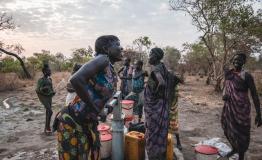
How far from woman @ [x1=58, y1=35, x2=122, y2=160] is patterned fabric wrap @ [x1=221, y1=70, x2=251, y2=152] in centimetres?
275

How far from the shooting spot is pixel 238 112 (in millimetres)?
→ 4750

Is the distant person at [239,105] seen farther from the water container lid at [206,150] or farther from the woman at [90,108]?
the woman at [90,108]

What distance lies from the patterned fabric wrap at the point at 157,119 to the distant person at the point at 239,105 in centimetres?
131

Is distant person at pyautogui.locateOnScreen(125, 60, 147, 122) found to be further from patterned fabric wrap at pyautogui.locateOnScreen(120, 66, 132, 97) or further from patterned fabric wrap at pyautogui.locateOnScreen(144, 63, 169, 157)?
patterned fabric wrap at pyautogui.locateOnScreen(144, 63, 169, 157)

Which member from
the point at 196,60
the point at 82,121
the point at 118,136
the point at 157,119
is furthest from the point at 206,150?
the point at 196,60

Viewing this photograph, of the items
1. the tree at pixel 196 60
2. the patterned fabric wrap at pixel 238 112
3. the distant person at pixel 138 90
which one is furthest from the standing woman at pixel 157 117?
the tree at pixel 196 60

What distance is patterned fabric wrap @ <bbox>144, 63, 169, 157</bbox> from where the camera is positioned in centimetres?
411

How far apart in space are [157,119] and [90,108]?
183 centimetres

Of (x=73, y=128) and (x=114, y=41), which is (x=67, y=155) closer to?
(x=73, y=128)

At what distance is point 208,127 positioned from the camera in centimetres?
795

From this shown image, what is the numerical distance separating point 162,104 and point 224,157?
160 cm

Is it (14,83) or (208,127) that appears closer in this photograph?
(208,127)

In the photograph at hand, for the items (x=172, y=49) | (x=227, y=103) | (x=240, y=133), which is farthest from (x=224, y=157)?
(x=172, y=49)

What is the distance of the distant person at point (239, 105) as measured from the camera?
4685 mm
